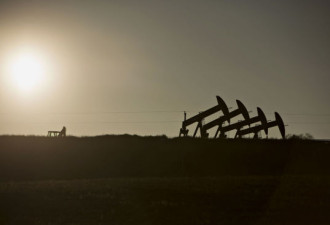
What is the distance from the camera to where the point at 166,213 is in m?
17.5

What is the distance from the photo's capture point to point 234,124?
46719 mm

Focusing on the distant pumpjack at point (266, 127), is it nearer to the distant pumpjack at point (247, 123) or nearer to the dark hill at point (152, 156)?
the distant pumpjack at point (247, 123)

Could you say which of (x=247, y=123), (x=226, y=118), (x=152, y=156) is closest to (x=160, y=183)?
(x=152, y=156)

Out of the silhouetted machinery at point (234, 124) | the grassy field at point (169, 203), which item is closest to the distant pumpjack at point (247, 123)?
the silhouetted machinery at point (234, 124)

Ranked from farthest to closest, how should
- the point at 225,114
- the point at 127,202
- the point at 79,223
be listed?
the point at 225,114 < the point at 127,202 < the point at 79,223

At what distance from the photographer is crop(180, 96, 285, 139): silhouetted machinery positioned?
149ft

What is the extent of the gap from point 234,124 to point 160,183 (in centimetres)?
2279

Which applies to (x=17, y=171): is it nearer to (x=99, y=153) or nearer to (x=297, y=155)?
(x=99, y=153)

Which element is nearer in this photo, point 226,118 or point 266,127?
point 226,118

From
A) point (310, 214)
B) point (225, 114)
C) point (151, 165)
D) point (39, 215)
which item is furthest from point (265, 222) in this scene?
point (225, 114)

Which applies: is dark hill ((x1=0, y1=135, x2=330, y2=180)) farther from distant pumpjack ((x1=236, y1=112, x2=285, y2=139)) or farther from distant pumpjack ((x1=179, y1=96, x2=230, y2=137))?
distant pumpjack ((x1=179, y1=96, x2=230, y2=137))

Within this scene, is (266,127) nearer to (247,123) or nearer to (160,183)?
(247,123)

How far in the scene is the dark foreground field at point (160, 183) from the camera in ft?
57.2

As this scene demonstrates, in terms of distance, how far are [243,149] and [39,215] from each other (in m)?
25.2
